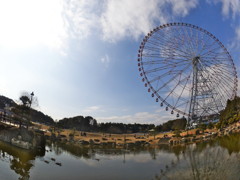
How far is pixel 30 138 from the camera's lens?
28.2 m

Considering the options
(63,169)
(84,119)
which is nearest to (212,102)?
(63,169)

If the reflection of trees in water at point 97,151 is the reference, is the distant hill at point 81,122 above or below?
above

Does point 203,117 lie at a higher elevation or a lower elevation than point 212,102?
lower

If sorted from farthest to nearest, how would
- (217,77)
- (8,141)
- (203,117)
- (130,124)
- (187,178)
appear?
(130,124), (203,117), (217,77), (8,141), (187,178)

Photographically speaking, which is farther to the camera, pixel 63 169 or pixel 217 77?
pixel 217 77

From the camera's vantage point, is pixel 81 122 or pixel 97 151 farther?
pixel 81 122

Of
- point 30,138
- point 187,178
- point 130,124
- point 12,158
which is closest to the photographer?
point 187,178

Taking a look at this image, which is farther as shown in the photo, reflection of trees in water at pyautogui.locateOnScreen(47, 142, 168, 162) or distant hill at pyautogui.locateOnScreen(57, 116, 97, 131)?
distant hill at pyautogui.locateOnScreen(57, 116, 97, 131)

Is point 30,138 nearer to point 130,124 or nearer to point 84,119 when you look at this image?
point 84,119

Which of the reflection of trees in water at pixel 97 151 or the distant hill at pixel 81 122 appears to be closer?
the reflection of trees in water at pixel 97 151

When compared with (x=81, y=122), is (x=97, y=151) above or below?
below

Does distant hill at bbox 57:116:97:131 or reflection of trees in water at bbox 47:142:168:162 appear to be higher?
distant hill at bbox 57:116:97:131

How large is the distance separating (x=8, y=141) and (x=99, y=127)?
8517 centimetres

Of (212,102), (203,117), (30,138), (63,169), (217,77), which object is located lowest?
(63,169)
